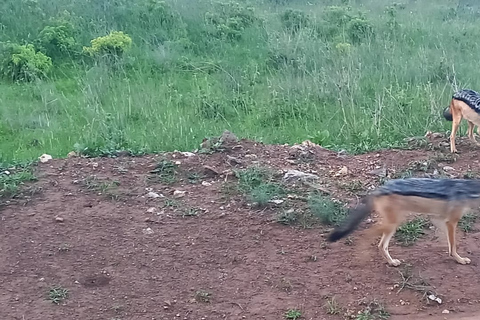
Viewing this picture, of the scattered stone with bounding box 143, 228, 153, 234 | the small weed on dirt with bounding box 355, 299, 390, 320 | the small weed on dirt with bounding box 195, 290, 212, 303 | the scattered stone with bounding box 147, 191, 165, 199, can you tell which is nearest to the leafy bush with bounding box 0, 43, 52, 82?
the scattered stone with bounding box 147, 191, 165, 199

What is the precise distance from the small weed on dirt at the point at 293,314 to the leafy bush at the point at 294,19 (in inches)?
363

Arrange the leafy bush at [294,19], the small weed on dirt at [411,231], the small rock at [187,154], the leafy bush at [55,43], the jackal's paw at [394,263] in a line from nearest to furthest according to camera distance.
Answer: the jackal's paw at [394,263], the small weed on dirt at [411,231], the small rock at [187,154], the leafy bush at [55,43], the leafy bush at [294,19]

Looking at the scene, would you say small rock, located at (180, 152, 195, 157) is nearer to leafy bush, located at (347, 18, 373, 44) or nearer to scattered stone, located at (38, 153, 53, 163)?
scattered stone, located at (38, 153, 53, 163)

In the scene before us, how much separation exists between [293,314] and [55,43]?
27.5 ft

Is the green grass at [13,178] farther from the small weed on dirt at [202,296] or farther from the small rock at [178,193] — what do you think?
the small weed on dirt at [202,296]

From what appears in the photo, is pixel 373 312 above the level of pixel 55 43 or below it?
below

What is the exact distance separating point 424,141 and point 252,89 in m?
3.34

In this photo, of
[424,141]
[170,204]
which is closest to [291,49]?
[424,141]

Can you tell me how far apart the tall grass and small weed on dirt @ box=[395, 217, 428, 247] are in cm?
210

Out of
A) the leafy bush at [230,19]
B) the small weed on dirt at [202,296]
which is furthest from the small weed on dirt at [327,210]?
the leafy bush at [230,19]

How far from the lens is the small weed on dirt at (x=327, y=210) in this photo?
5.87m

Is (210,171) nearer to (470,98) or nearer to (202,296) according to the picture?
(202,296)

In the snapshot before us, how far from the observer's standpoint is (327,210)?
19.3 feet

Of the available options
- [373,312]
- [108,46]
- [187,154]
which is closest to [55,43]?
[108,46]
